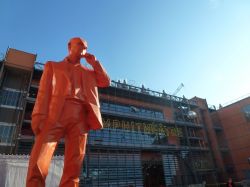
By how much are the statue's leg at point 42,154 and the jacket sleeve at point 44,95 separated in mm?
210

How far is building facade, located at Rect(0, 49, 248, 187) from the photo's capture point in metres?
15.8

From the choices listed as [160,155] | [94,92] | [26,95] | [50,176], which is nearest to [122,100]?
[160,155]

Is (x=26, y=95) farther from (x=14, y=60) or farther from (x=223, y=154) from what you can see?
(x=223, y=154)

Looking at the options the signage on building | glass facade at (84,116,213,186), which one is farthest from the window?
the signage on building

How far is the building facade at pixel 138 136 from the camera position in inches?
623

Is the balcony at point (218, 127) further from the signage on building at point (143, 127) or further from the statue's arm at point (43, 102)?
the statue's arm at point (43, 102)

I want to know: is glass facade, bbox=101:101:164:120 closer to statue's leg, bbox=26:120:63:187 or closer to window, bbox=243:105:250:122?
window, bbox=243:105:250:122

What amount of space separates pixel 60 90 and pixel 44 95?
8.6 inches

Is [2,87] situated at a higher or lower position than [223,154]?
higher

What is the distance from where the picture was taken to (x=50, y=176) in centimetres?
634

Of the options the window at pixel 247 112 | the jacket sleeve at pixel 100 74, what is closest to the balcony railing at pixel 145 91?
the window at pixel 247 112

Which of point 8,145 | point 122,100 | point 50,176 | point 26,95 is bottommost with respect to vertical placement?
point 50,176

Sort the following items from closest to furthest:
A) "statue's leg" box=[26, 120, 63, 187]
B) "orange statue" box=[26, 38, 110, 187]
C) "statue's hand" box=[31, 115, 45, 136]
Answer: "statue's leg" box=[26, 120, 63, 187] → "orange statue" box=[26, 38, 110, 187] → "statue's hand" box=[31, 115, 45, 136]

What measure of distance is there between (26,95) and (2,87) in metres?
1.84
